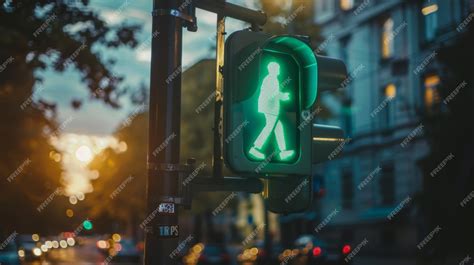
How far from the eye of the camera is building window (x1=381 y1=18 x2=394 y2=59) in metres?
40.7

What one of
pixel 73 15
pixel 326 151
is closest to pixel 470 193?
pixel 73 15

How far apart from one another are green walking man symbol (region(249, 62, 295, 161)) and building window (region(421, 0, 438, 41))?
32418 millimetres

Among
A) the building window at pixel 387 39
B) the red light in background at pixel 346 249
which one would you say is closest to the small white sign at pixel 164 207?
the red light in background at pixel 346 249

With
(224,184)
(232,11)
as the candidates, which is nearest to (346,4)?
(232,11)

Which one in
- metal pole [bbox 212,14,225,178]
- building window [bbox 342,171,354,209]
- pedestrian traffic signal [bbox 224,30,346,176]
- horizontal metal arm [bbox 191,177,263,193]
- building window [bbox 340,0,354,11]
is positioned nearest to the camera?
pedestrian traffic signal [bbox 224,30,346,176]

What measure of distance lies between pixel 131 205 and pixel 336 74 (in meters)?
46.4

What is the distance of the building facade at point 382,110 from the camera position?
3681cm

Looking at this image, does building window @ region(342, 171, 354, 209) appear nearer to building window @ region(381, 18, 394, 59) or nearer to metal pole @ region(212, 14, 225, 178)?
building window @ region(381, 18, 394, 59)

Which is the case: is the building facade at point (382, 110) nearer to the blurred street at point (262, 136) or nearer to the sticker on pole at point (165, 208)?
the blurred street at point (262, 136)

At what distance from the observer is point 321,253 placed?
95.1 ft

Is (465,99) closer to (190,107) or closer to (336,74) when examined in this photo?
(190,107)

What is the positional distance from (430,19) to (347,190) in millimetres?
12983

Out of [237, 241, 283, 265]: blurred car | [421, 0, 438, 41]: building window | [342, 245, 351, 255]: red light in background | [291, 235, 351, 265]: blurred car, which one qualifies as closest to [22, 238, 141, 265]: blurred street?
[237, 241, 283, 265]: blurred car

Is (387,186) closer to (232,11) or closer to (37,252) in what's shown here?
(37,252)
